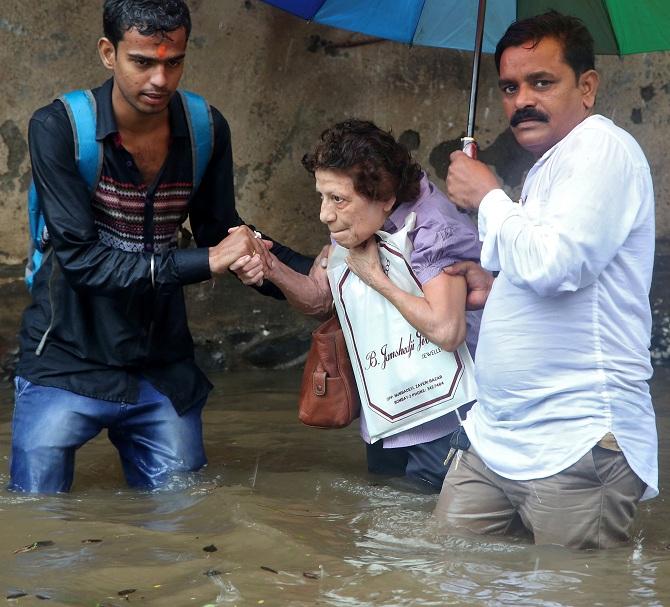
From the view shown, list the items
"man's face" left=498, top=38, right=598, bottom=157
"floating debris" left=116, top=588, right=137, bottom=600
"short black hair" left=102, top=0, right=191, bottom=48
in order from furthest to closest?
"short black hair" left=102, top=0, right=191, bottom=48
"man's face" left=498, top=38, right=598, bottom=157
"floating debris" left=116, top=588, right=137, bottom=600

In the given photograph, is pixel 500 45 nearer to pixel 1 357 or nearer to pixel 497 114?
pixel 497 114

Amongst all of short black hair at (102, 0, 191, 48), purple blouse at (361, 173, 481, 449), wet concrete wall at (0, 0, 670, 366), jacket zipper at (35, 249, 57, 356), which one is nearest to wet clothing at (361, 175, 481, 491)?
purple blouse at (361, 173, 481, 449)

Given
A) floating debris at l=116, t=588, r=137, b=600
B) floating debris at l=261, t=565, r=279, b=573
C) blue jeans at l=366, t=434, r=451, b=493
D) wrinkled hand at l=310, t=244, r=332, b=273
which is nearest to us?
floating debris at l=116, t=588, r=137, b=600

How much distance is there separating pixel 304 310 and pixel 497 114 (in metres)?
2.74

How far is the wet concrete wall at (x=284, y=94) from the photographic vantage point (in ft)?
21.3

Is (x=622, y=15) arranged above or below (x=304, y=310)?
above

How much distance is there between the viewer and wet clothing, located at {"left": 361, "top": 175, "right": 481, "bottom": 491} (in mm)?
4383

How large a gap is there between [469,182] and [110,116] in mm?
1401

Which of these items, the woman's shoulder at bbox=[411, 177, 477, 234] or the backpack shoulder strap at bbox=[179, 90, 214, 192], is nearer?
the woman's shoulder at bbox=[411, 177, 477, 234]

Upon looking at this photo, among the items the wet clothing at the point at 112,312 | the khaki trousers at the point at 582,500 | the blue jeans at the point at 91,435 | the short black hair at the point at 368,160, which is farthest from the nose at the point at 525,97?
the blue jeans at the point at 91,435

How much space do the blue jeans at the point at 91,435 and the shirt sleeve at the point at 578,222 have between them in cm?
173

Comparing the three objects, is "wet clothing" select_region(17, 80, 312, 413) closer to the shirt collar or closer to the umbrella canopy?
the shirt collar

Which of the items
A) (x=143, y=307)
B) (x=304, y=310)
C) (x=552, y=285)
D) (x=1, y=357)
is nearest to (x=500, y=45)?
(x=552, y=285)

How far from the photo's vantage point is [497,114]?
6.99m
